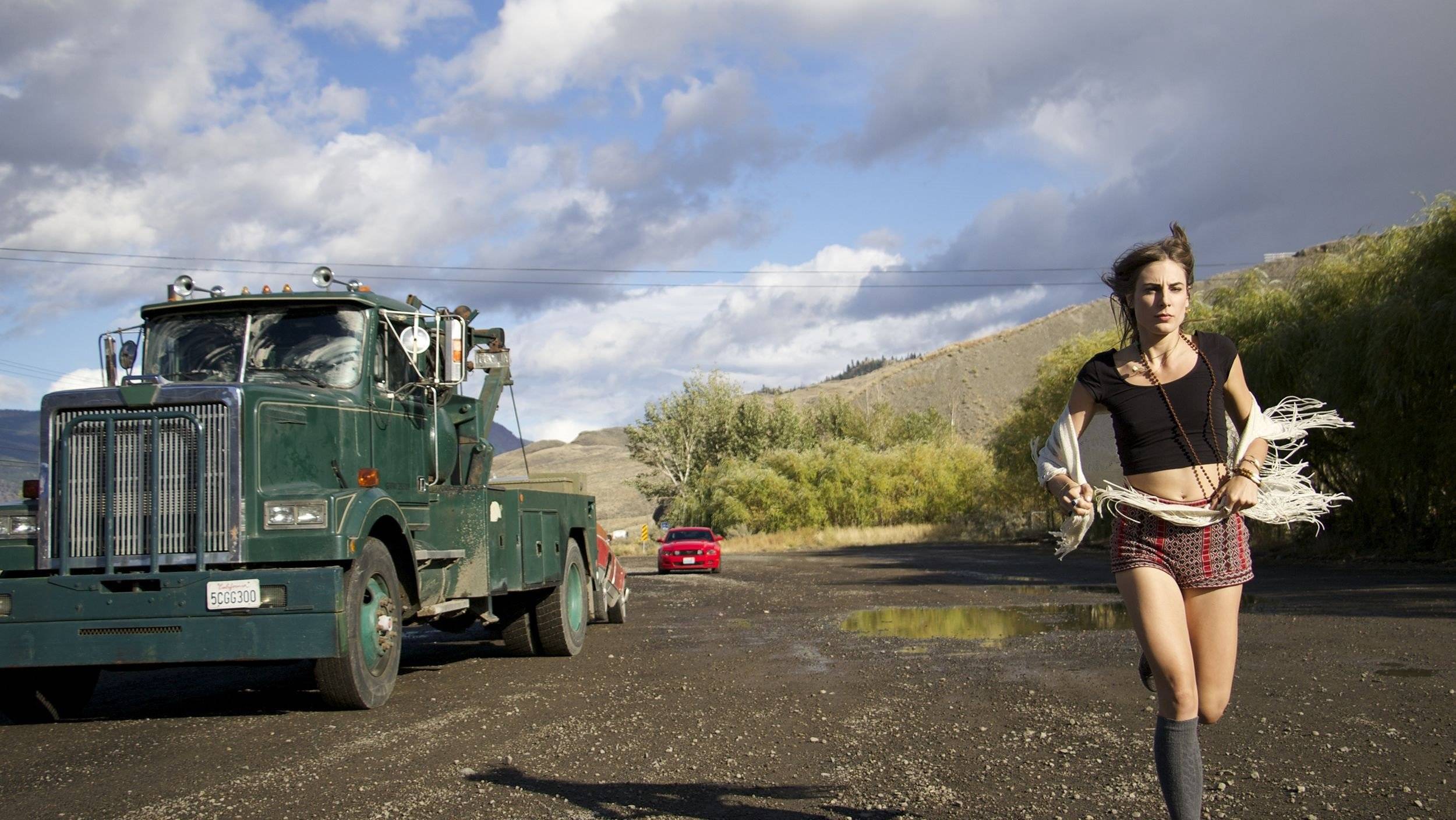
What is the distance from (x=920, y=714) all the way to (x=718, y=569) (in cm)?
2796

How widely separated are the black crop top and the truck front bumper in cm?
583

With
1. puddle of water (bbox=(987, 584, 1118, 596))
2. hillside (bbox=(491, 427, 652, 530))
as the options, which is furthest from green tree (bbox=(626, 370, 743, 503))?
puddle of water (bbox=(987, 584, 1118, 596))

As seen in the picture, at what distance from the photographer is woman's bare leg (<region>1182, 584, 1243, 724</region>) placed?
431 centimetres

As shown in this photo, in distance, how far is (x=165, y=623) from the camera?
8406 millimetres

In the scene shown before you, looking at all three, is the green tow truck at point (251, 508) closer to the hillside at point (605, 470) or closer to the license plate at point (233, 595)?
the license plate at point (233, 595)

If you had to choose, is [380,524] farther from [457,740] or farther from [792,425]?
[792,425]

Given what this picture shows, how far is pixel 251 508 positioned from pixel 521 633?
454 centimetres

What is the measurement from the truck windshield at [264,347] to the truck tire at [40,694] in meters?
2.46

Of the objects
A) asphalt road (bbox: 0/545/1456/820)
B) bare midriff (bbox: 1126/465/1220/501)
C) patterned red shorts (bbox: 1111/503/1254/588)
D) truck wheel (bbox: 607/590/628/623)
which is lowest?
asphalt road (bbox: 0/545/1456/820)

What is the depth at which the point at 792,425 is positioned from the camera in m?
83.4

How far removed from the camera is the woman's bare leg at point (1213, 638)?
170 inches

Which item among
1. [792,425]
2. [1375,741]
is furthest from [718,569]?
[792,425]

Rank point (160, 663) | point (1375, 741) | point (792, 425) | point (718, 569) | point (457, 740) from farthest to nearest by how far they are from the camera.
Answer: point (792, 425), point (718, 569), point (160, 663), point (457, 740), point (1375, 741)

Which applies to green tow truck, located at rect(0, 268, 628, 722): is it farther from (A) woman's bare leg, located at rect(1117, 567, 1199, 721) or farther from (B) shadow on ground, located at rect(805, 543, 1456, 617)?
(B) shadow on ground, located at rect(805, 543, 1456, 617)
